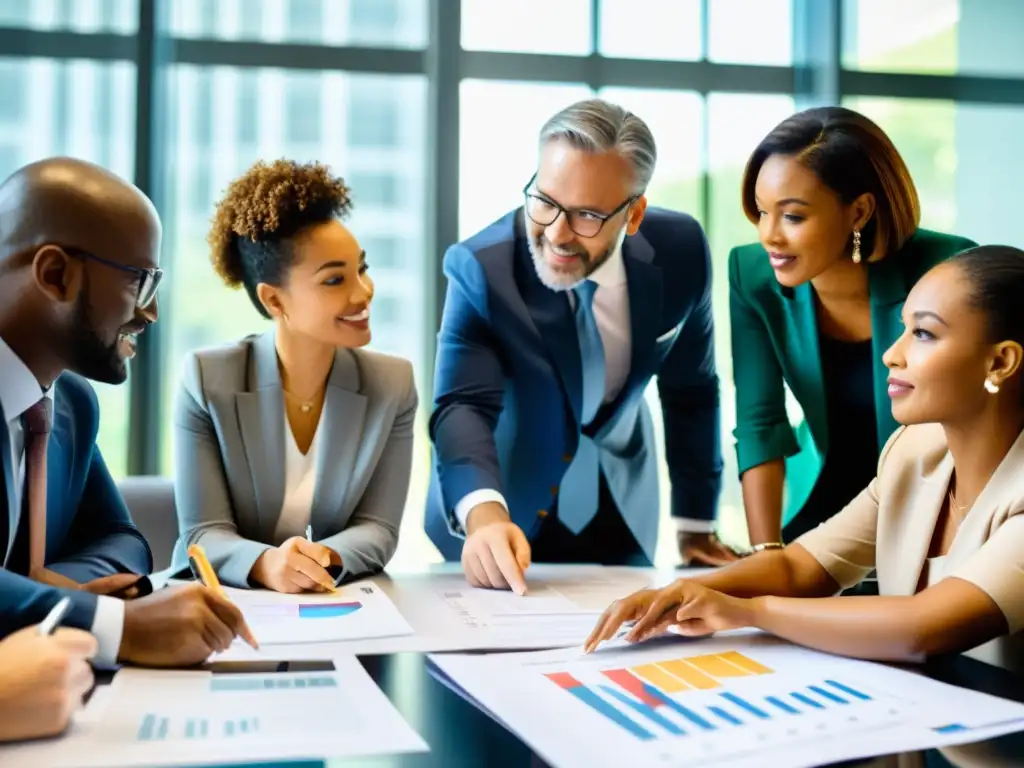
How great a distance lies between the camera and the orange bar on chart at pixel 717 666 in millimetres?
1255

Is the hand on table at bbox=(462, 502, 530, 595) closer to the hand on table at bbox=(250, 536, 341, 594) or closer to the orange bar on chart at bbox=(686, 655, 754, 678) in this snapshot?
the hand on table at bbox=(250, 536, 341, 594)

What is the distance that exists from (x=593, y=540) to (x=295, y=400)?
83 cm

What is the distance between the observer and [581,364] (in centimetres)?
233

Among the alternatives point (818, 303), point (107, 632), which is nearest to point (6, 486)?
point (107, 632)

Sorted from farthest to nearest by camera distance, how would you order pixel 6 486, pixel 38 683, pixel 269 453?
pixel 269 453
pixel 6 486
pixel 38 683

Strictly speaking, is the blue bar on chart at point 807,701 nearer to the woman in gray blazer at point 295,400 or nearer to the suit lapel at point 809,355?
the woman in gray blazer at point 295,400

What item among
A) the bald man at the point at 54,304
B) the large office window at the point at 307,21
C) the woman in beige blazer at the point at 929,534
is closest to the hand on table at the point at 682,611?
the woman in beige blazer at the point at 929,534

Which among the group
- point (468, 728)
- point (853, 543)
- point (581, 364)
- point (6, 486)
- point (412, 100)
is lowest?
point (468, 728)

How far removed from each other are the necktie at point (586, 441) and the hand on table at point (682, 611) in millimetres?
964

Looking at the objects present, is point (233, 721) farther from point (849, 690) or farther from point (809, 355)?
point (809, 355)

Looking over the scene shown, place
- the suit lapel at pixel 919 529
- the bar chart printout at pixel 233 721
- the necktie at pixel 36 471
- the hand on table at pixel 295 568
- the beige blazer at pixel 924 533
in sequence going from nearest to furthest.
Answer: the bar chart printout at pixel 233 721 < the beige blazer at pixel 924 533 < the necktie at pixel 36 471 < the suit lapel at pixel 919 529 < the hand on table at pixel 295 568

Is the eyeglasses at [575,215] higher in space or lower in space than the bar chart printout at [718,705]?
higher

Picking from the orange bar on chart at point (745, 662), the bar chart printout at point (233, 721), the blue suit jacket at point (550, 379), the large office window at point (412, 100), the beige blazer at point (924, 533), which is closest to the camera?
the bar chart printout at point (233, 721)

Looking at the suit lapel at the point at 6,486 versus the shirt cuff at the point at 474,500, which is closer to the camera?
the suit lapel at the point at 6,486
